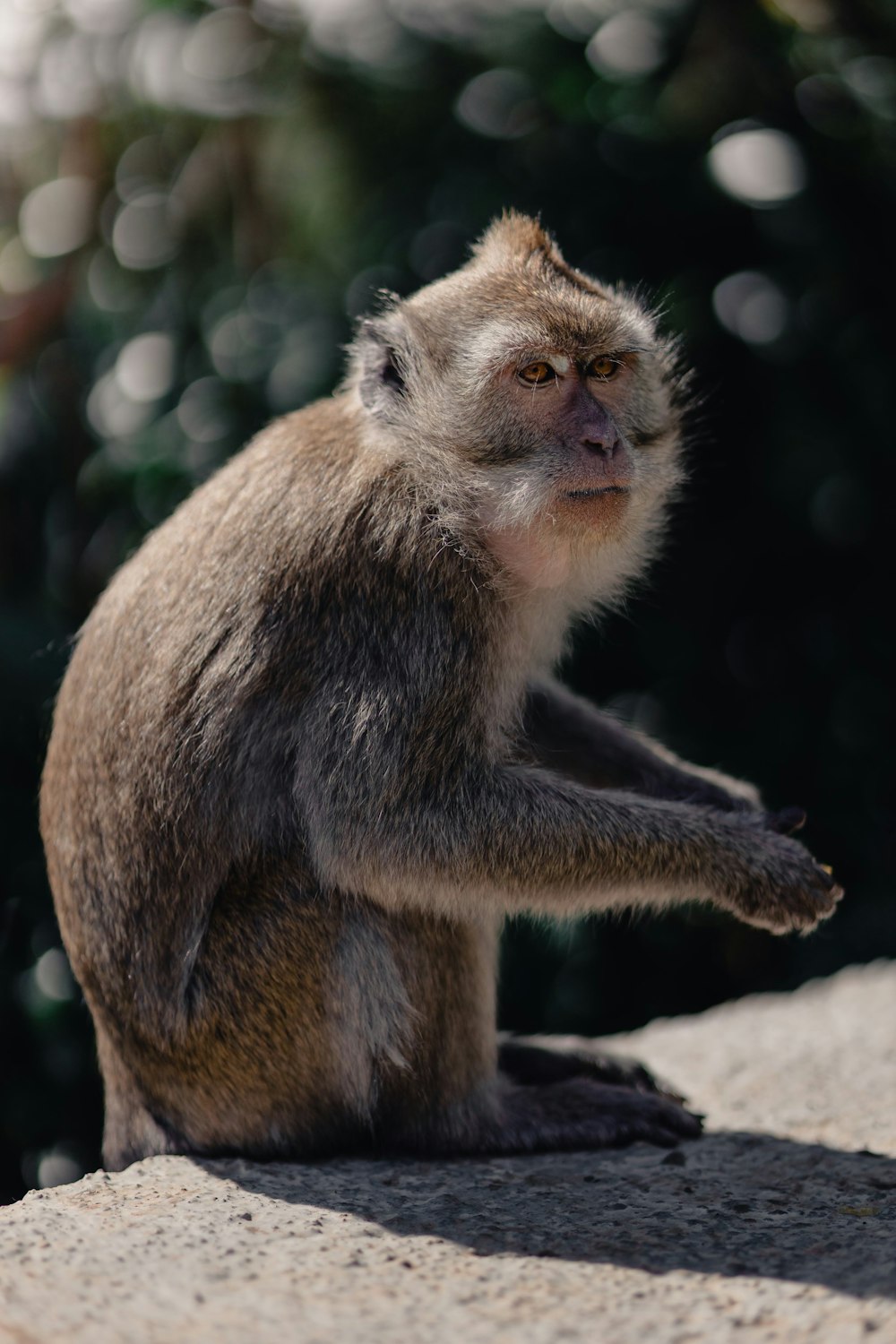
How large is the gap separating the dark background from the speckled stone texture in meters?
2.58

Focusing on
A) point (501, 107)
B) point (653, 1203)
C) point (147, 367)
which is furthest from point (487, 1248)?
point (501, 107)

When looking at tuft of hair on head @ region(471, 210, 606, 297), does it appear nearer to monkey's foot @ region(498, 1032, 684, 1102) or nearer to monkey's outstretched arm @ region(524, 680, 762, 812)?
monkey's outstretched arm @ region(524, 680, 762, 812)

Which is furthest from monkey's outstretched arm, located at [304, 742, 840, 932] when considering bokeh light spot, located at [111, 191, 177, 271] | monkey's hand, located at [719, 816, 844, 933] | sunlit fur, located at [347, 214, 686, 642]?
bokeh light spot, located at [111, 191, 177, 271]

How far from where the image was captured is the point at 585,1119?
4.94 metres

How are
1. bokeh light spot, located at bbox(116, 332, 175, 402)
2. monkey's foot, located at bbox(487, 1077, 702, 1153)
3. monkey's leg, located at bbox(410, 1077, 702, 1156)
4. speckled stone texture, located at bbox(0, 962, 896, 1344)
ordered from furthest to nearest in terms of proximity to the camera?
bokeh light spot, located at bbox(116, 332, 175, 402), monkey's foot, located at bbox(487, 1077, 702, 1153), monkey's leg, located at bbox(410, 1077, 702, 1156), speckled stone texture, located at bbox(0, 962, 896, 1344)

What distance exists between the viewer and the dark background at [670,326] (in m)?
7.28

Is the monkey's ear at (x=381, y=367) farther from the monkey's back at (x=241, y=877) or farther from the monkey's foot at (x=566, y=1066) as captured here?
the monkey's foot at (x=566, y=1066)

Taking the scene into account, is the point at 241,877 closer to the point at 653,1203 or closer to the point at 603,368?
the point at 653,1203

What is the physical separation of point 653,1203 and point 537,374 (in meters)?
2.43

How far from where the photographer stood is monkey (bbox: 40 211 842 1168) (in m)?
4.43

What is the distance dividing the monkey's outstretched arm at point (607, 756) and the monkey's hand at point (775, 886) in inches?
25.5

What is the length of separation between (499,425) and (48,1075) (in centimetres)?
403

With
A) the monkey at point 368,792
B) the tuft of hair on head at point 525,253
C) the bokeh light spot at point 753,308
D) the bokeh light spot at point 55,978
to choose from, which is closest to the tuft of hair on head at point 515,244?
the tuft of hair on head at point 525,253

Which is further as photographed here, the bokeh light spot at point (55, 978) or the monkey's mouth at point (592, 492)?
the bokeh light spot at point (55, 978)
